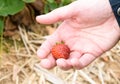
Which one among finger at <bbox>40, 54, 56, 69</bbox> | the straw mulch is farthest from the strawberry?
the straw mulch

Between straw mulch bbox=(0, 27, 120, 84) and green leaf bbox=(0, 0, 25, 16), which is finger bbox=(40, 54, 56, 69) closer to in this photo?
green leaf bbox=(0, 0, 25, 16)

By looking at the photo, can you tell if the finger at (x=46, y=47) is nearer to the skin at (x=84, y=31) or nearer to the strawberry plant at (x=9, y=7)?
the skin at (x=84, y=31)

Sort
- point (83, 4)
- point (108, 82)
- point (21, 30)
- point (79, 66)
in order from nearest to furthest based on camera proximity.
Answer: point (79, 66) → point (83, 4) → point (108, 82) → point (21, 30)

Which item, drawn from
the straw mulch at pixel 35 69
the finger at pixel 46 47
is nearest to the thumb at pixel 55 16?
the finger at pixel 46 47

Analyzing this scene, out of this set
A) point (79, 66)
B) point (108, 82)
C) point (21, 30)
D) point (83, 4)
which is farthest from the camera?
point (21, 30)

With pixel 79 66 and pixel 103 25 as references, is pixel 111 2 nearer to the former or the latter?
pixel 103 25

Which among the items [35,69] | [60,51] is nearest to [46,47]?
[60,51]

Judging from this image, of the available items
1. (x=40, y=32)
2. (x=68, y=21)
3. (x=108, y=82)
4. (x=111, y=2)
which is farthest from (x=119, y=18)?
(x=40, y=32)
